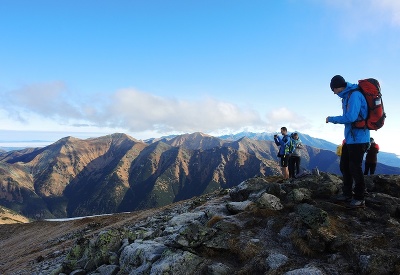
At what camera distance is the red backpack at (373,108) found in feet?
34.3

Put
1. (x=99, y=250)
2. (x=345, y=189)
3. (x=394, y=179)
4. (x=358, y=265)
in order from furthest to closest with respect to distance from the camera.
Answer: (x=394, y=179) < (x=99, y=250) < (x=345, y=189) < (x=358, y=265)

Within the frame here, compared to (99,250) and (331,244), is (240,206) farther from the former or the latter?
(99,250)

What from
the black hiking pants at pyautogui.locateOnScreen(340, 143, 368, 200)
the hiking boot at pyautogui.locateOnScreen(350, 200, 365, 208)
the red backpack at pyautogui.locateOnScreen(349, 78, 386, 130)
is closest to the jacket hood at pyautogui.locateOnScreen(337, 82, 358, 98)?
the red backpack at pyautogui.locateOnScreen(349, 78, 386, 130)

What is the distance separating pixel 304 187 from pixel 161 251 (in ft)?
27.7

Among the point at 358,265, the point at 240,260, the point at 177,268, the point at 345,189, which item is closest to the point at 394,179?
the point at 345,189

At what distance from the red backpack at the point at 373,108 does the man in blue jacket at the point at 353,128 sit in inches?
5.9

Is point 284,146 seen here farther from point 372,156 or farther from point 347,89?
point 347,89

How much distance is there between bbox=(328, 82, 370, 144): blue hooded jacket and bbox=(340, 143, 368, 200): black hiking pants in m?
0.27

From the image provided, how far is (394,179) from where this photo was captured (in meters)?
15.2

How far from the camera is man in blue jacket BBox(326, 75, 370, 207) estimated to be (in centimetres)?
1053

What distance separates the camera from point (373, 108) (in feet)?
34.4

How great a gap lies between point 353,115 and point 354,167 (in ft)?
6.80

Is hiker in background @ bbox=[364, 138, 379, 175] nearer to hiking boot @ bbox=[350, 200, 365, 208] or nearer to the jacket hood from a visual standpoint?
hiking boot @ bbox=[350, 200, 365, 208]

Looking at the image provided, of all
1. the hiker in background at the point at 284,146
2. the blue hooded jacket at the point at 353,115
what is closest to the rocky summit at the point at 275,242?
the blue hooded jacket at the point at 353,115
